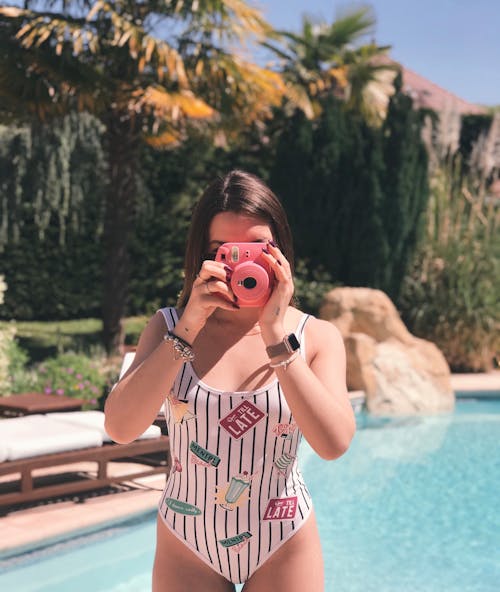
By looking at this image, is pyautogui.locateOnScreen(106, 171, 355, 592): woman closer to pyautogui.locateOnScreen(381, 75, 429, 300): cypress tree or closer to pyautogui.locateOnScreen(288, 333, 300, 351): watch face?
pyautogui.locateOnScreen(288, 333, 300, 351): watch face

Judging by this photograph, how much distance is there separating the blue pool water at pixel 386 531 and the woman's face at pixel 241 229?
3.26m

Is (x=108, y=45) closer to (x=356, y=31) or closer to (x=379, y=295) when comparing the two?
(x=379, y=295)

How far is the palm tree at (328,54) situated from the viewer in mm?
13444

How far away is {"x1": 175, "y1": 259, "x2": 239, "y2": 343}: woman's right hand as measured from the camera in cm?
146

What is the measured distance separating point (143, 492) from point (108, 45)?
597cm

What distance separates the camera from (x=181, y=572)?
158 cm

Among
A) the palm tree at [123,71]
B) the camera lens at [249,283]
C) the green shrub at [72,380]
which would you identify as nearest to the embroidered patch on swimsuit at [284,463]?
the camera lens at [249,283]

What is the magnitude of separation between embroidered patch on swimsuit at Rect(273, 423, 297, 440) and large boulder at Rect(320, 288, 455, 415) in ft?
26.9

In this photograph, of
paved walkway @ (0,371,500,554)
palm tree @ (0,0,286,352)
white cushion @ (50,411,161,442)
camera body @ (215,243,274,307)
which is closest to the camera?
camera body @ (215,243,274,307)

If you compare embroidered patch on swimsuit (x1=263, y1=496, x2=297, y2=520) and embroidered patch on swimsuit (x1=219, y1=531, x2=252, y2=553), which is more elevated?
embroidered patch on swimsuit (x1=263, y1=496, x2=297, y2=520)

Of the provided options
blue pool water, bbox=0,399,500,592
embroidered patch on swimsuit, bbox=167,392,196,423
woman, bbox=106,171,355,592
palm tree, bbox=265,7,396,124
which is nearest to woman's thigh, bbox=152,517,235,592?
woman, bbox=106,171,355,592

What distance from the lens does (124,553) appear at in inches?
187

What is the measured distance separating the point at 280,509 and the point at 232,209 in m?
0.61

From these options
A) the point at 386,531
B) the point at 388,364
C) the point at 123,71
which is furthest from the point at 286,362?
the point at 123,71
